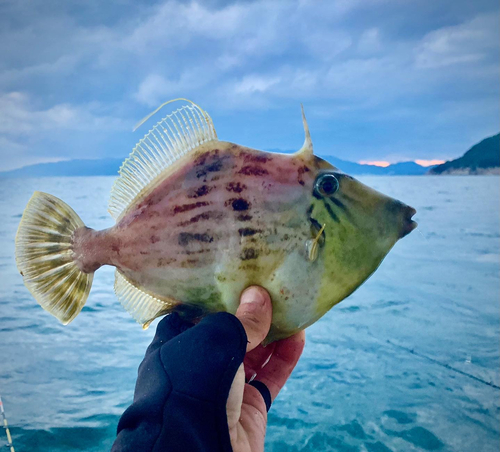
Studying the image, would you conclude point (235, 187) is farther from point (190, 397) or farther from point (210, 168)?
point (190, 397)

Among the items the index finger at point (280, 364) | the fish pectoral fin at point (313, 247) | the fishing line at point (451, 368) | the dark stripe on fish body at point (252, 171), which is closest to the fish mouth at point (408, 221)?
the fish pectoral fin at point (313, 247)

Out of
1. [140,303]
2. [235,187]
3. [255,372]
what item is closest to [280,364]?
[255,372]

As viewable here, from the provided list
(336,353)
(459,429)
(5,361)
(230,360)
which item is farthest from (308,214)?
(5,361)

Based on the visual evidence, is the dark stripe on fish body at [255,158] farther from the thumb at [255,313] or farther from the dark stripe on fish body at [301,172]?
the thumb at [255,313]

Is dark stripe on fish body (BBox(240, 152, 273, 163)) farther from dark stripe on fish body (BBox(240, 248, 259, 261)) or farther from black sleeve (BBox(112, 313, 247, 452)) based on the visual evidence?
black sleeve (BBox(112, 313, 247, 452))

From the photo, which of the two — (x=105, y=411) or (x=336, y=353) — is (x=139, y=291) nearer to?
(x=105, y=411)

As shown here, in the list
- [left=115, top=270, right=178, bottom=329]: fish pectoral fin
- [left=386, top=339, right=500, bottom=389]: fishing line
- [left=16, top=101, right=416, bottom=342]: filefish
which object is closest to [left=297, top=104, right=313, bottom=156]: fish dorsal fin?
[left=16, top=101, right=416, bottom=342]: filefish
